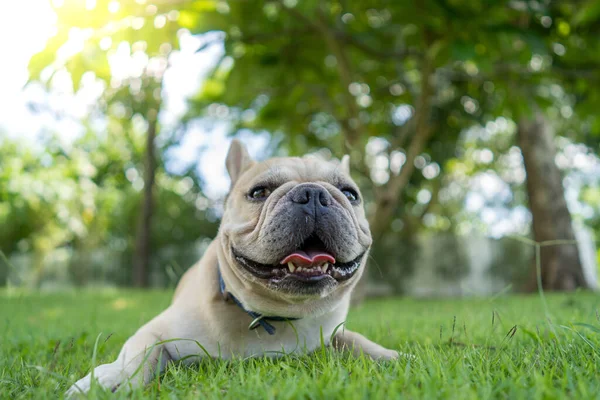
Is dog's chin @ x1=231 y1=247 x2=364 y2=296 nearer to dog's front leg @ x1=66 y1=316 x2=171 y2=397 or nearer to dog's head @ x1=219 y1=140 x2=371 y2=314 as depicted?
dog's head @ x1=219 y1=140 x2=371 y2=314

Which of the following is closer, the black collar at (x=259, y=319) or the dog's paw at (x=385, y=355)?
the dog's paw at (x=385, y=355)

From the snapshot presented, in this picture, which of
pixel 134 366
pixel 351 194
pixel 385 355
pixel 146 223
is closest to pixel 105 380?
pixel 134 366

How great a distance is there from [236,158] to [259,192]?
627 millimetres

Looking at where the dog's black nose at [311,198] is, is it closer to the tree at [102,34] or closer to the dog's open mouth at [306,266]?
the dog's open mouth at [306,266]

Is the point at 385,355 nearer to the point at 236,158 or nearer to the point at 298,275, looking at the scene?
the point at 298,275

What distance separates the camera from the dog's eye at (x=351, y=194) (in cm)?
277

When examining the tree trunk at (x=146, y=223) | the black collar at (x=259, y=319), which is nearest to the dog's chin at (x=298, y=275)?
the black collar at (x=259, y=319)

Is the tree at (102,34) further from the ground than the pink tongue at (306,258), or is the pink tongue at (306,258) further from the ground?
the tree at (102,34)

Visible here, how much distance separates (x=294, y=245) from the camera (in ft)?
7.26

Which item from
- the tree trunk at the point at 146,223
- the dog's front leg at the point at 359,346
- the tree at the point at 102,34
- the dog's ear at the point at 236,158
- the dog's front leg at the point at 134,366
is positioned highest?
the tree at the point at 102,34

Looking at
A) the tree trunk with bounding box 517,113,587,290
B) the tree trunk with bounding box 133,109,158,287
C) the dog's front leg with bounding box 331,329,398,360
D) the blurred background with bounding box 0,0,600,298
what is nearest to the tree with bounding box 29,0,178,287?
the blurred background with bounding box 0,0,600,298

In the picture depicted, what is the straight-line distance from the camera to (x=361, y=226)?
8.65 ft

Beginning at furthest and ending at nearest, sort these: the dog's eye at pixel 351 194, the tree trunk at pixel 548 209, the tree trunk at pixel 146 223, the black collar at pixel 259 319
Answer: the tree trunk at pixel 146 223, the tree trunk at pixel 548 209, the dog's eye at pixel 351 194, the black collar at pixel 259 319

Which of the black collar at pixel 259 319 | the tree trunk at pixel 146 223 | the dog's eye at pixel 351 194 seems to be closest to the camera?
the black collar at pixel 259 319
